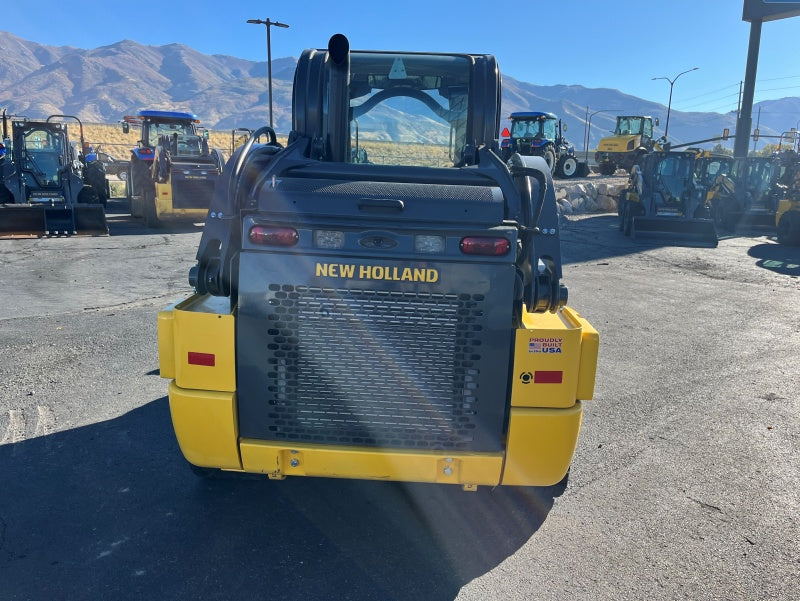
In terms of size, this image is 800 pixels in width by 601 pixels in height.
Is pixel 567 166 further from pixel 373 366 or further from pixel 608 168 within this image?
pixel 373 366

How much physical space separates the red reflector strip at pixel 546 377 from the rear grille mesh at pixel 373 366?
0.32 metres

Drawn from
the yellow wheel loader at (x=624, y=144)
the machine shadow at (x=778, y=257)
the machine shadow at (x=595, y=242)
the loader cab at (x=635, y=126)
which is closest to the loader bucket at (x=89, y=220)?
the machine shadow at (x=595, y=242)

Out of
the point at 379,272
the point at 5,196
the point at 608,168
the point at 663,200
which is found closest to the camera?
the point at 379,272

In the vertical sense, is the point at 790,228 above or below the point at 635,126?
below

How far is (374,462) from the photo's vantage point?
3287 mm

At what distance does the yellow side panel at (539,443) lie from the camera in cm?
329

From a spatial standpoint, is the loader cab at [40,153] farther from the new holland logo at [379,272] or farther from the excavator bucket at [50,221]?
the new holland logo at [379,272]

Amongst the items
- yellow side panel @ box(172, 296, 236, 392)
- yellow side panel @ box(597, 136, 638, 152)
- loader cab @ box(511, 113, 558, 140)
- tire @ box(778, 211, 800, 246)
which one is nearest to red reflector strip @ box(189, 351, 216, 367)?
yellow side panel @ box(172, 296, 236, 392)

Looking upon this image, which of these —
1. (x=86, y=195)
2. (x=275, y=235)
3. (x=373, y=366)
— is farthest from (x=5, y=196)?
(x=373, y=366)

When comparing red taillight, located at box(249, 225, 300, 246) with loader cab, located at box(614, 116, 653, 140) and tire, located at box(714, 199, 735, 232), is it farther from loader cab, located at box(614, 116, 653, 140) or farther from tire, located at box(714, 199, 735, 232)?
loader cab, located at box(614, 116, 653, 140)

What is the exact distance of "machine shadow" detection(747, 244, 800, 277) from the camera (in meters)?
14.1

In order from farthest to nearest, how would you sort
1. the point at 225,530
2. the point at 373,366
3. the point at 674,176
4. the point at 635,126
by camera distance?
the point at 635,126, the point at 674,176, the point at 225,530, the point at 373,366

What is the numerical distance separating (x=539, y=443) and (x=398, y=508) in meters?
1.06

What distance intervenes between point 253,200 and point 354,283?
0.76 meters
